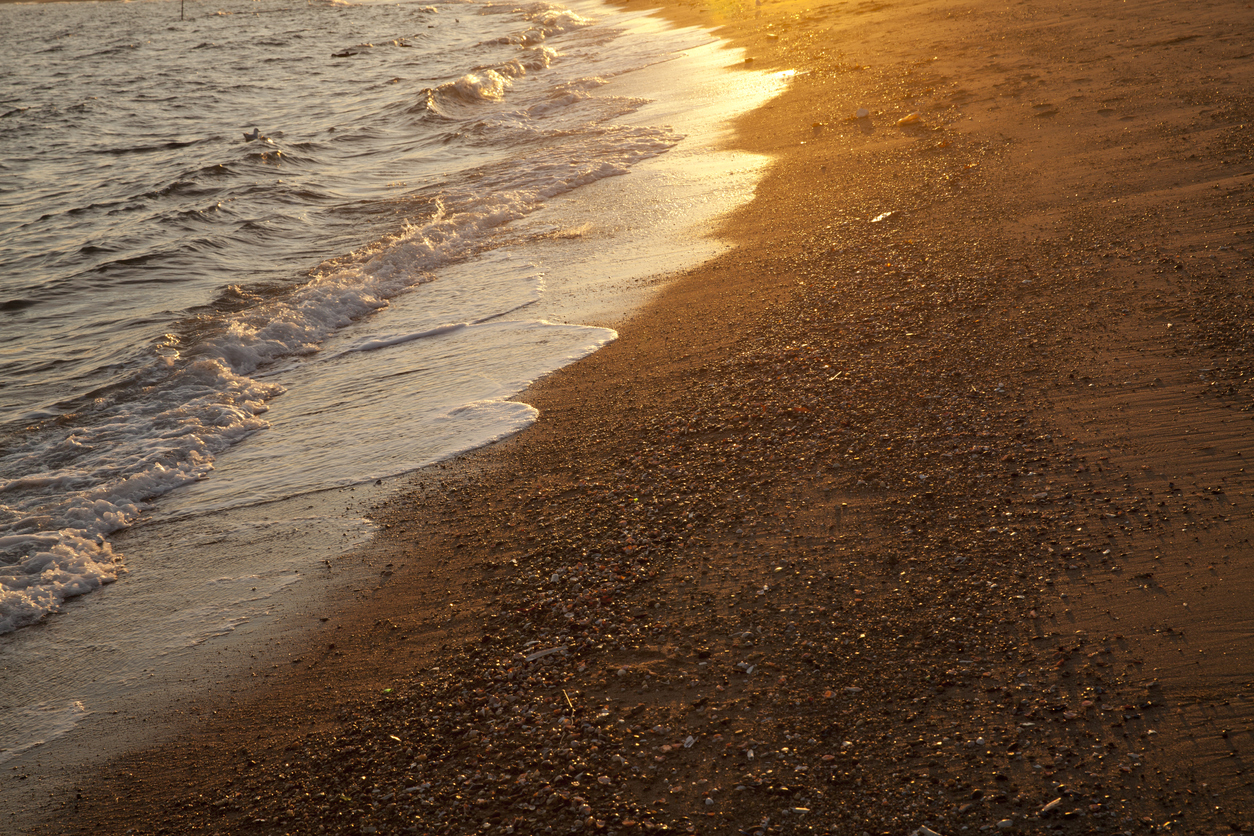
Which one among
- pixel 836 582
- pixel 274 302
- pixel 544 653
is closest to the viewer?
pixel 544 653

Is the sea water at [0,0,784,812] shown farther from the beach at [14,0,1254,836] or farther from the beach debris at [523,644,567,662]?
the beach debris at [523,644,567,662]

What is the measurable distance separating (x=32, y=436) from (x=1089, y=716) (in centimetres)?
776

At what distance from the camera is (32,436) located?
6.87 metres

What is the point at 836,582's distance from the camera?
3.95 meters

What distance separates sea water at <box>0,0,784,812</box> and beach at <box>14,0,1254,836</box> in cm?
77

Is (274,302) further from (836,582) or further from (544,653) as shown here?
(836,582)

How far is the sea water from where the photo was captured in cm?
507

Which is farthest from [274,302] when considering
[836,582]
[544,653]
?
[836,582]

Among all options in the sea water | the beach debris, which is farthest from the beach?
the sea water

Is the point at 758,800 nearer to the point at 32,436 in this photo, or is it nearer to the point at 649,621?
the point at 649,621

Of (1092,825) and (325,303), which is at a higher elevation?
(325,303)

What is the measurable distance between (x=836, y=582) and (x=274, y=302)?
7.37 metres

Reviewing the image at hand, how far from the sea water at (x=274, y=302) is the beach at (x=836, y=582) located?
2.51 feet

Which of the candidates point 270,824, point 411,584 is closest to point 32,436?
point 411,584
